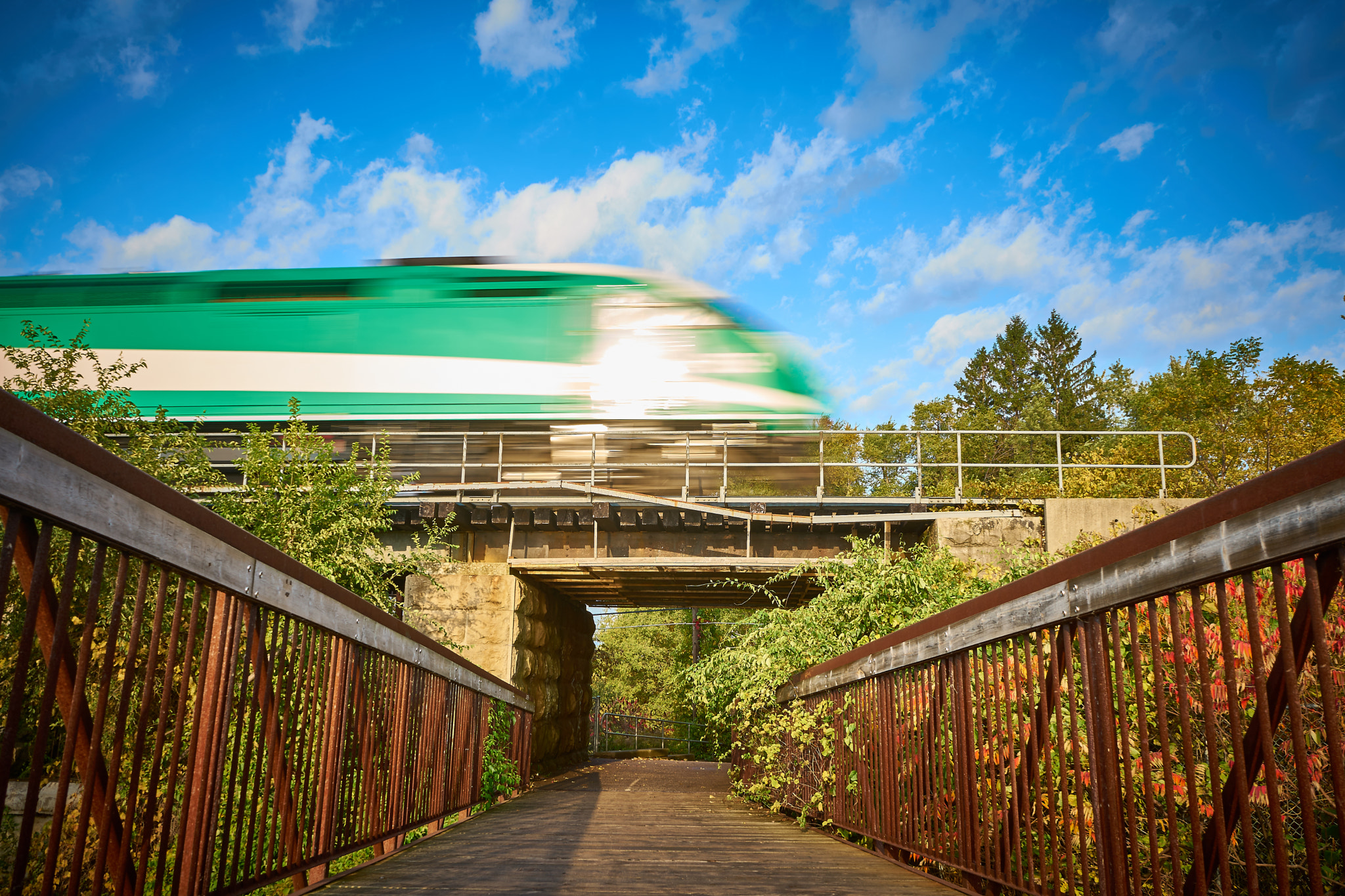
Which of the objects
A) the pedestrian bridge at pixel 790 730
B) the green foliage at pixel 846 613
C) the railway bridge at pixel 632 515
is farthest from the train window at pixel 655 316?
the pedestrian bridge at pixel 790 730

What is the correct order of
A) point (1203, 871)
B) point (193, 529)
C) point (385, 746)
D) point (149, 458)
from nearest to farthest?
point (1203, 871) < point (193, 529) < point (385, 746) < point (149, 458)

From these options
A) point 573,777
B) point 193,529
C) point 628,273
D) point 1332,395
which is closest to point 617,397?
point 628,273

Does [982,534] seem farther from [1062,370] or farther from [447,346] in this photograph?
[1062,370]

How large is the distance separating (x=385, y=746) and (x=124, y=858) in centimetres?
239

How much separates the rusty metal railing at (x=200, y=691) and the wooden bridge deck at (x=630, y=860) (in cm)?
34

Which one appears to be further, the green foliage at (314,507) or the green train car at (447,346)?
the green train car at (447,346)

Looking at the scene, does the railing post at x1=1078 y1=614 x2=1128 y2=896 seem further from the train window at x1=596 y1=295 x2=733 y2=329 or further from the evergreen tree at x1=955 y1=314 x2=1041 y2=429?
the evergreen tree at x1=955 y1=314 x2=1041 y2=429

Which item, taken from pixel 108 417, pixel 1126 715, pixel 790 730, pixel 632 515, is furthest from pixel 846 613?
pixel 108 417

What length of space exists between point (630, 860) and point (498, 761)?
16.7 feet

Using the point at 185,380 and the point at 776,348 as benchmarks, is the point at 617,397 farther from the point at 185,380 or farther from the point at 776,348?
the point at 185,380

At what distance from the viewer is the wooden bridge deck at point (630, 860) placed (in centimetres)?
372

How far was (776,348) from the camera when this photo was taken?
14.8 metres

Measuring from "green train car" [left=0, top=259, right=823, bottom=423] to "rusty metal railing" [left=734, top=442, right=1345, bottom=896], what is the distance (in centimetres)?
817

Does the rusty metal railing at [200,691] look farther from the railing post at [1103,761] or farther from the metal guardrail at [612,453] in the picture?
the metal guardrail at [612,453]
